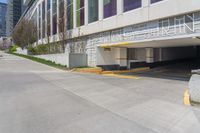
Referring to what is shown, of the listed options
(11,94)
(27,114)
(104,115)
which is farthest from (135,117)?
(11,94)

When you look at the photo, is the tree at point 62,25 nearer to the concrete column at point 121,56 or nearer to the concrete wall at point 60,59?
the concrete wall at point 60,59

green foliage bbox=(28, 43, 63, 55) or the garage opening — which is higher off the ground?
green foliage bbox=(28, 43, 63, 55)

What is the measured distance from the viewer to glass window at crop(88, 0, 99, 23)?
2216 centimetres

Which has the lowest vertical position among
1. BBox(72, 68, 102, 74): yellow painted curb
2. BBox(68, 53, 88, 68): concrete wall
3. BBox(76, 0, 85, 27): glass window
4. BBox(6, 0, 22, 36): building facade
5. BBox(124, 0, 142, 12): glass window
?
BBox(72, 68, 102, 74): yellow painted curb

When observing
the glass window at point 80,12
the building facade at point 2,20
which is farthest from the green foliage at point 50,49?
the building facade at point 2,20

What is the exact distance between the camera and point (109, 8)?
66.3 ft

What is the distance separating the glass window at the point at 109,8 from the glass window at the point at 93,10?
60.7 inches

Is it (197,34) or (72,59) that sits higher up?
(197,34)

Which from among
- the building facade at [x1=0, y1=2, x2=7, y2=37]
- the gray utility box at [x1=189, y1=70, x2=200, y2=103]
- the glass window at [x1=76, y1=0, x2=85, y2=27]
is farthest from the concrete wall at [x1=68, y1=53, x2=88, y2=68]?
the building facade at [x1=0, y1=2, x2=7, y2=37]

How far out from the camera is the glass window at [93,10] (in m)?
22.2

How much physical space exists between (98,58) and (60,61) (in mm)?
5330

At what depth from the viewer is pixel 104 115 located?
5.79 meters

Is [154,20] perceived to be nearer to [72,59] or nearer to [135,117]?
[72,59]

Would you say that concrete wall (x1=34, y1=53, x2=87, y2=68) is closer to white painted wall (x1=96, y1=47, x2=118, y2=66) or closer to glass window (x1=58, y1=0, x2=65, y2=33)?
white painted wall (x1=96, y1=47, x2=118, y2=66)
